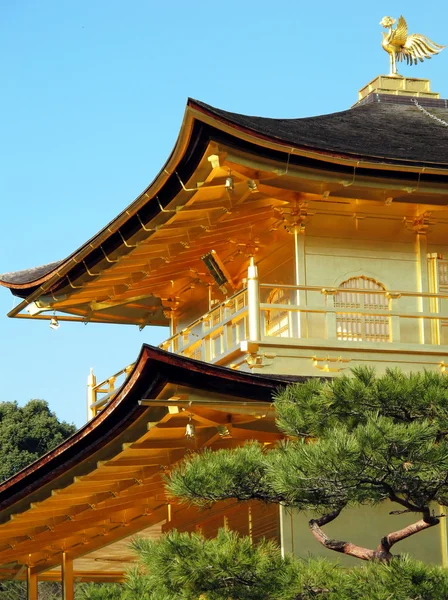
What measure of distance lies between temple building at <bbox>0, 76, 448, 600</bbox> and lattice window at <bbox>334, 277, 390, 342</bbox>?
0.02 meters

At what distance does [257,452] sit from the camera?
465 inches

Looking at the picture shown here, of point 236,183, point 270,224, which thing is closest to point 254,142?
point 236,183

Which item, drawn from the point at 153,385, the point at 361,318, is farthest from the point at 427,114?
the point at 153,385

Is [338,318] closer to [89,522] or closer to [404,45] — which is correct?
[89,522]

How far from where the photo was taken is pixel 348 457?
35.6ft

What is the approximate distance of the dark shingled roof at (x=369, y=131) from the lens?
15742 millimetres

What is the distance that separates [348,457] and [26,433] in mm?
44046

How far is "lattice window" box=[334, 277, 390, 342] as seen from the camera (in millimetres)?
16547

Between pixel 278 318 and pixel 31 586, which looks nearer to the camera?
pixel 278 318

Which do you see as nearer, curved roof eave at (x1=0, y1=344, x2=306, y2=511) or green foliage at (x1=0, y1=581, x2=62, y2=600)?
curved roof eave at (x1=0, y1=344, x2=306, y2=511)

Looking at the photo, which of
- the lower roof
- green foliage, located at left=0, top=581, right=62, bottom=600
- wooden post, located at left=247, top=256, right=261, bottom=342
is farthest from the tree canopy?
green foliage, located at left=0, top=581, right=62, bottom=600

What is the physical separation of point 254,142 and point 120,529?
7812 millimetres

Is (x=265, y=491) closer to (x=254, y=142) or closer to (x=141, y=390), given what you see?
(x=141, y=390)

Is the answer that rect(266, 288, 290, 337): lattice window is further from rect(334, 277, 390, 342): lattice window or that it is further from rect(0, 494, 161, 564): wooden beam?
rect(0, 494, 161, 564): wooden beam
